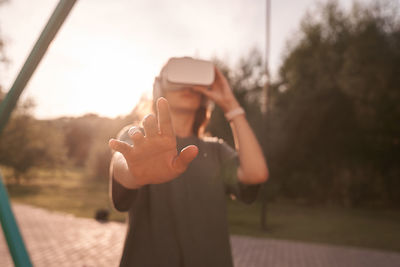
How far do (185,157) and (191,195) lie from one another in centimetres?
88

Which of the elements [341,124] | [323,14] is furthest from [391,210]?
[323,14]

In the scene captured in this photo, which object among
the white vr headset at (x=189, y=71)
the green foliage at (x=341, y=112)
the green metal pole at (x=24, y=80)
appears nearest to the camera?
the green metal pole at (x=24, y=80)

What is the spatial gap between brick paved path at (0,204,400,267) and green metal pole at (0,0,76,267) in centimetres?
685

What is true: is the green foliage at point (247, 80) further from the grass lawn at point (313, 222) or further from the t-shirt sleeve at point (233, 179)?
the t-shirt sleeve at point (233, 179)

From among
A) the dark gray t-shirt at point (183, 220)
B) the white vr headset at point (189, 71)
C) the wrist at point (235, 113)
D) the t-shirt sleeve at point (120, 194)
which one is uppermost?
the white vr headset at point (189, 71)

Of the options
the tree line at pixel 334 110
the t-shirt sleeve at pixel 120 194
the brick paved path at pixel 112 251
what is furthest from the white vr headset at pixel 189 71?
the tree line at pixel 334 110

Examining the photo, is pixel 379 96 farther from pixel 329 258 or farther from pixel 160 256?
pixel 160 256

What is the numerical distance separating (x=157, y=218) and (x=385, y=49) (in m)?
17.4

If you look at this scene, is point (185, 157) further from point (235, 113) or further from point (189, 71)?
point (235, 113)

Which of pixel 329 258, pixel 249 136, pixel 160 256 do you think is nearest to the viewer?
pixel 160 256

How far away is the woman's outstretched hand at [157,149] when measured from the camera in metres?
0.84

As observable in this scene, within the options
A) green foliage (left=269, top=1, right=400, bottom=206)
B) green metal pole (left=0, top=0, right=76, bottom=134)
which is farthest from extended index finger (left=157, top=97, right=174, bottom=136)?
green foliage (left=269, top=1, right=400, bottom=206)

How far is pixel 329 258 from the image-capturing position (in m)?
8.18

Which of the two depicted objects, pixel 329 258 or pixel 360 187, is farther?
pixel 360 187
